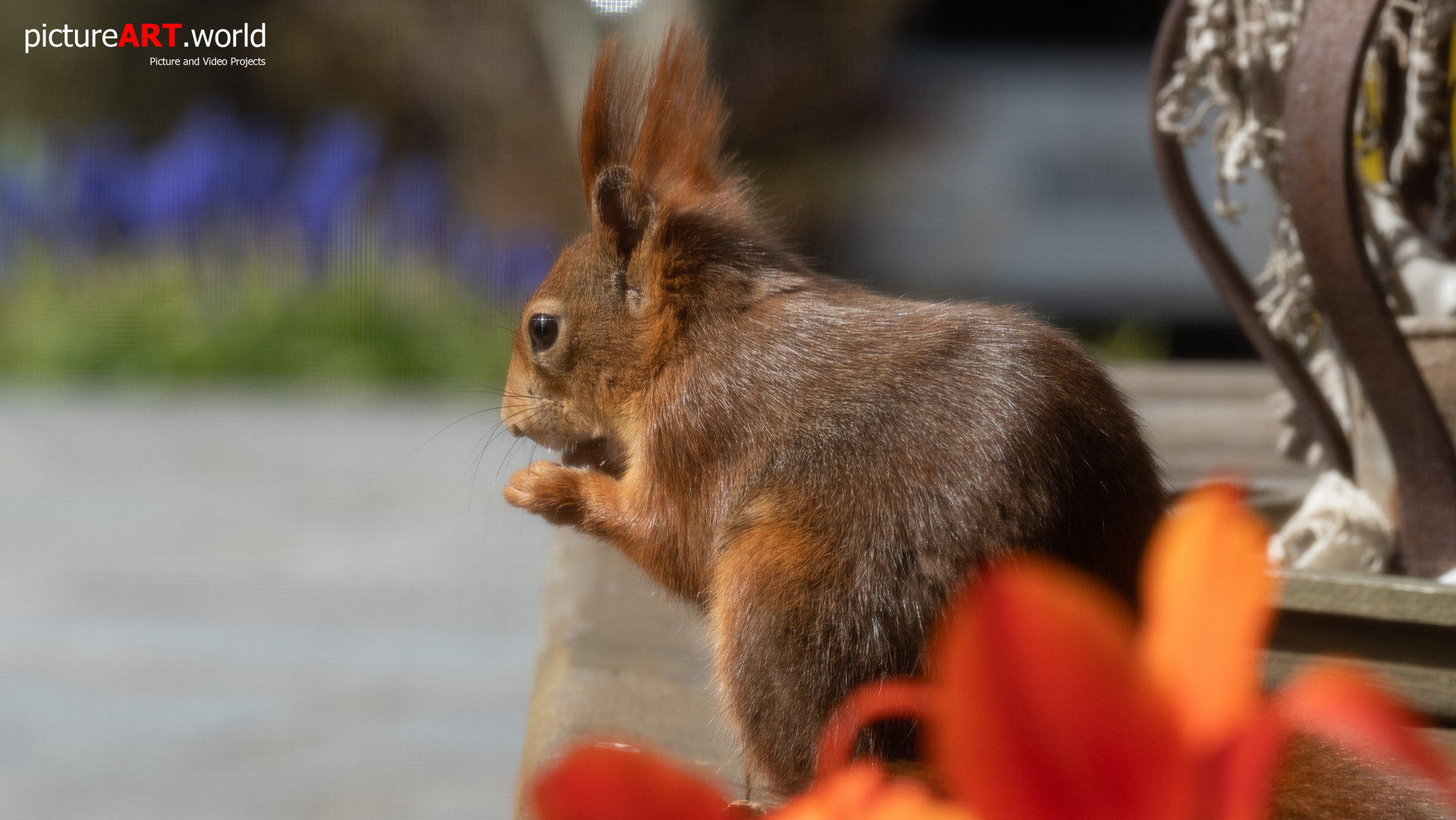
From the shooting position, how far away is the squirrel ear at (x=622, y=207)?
556mm

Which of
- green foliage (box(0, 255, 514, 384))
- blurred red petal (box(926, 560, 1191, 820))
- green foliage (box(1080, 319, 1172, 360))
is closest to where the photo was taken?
blurred red petal (box(926, 560, 1191, 820))

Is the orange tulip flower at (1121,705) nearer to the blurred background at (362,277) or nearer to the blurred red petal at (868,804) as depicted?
the blurred red petal at (868,804)

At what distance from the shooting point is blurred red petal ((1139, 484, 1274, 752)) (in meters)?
0.11

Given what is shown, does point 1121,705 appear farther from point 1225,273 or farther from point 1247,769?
point 1225,273

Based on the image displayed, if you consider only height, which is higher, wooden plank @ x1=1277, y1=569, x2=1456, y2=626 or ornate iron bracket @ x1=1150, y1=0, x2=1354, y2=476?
ornate iron bracket @ x1=1150, y1=0, x2=1354, y2=476

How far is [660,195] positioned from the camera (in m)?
0.59

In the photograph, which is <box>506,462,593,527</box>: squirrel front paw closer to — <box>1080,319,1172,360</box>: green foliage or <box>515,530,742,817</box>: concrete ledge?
<box>515,530,742,817</box>: concrete ledge

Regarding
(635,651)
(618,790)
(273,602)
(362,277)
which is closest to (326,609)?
(273,602)

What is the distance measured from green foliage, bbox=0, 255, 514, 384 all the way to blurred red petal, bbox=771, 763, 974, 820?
3251mm

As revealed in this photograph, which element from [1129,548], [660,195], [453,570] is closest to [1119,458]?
[1129,548]

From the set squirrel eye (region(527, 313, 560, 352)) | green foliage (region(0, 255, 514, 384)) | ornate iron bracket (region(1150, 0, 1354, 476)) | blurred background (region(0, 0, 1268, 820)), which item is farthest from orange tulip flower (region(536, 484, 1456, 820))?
green foliage (region(0, 255, 514, 384))

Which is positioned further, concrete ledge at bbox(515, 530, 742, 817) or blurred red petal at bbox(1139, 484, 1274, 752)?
concrete ledge at bbox(515, 530, 742, 817)

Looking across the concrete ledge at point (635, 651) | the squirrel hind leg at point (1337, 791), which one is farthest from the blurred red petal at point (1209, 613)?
the concrete ledge at point (635, 651)

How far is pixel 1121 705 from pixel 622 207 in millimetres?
495
